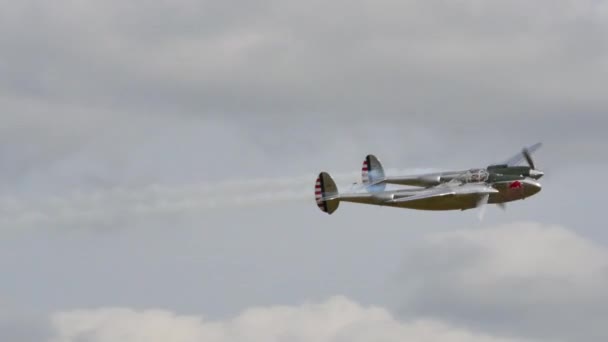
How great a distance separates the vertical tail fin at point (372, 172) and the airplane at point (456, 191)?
8.41m

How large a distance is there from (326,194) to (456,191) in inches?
511

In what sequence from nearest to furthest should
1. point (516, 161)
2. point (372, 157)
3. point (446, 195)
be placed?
point (446, 195), point (516, 161), point (372, 157)

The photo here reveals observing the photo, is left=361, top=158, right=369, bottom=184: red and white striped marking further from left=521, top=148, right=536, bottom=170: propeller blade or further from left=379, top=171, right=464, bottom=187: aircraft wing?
left=521, top=148, right=536, bottom=170: propeller blade

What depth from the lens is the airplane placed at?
127 meters

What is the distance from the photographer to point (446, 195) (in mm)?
126625

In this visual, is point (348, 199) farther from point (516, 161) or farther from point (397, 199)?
point (516, 161)

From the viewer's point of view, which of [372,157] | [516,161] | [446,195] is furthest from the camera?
[372,157]

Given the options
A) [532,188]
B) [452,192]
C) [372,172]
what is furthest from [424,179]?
[532,188]

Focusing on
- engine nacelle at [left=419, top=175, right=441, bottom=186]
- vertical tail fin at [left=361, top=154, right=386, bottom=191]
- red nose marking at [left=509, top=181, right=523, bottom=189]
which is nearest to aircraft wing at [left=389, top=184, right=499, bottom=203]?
red nose marking at [left=509, top=181, right=523, bottom=189]

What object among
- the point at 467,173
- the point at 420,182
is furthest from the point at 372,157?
the point at 467,173

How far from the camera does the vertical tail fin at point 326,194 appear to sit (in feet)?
431

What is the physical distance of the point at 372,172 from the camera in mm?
150500

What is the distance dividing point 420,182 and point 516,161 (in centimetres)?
1020

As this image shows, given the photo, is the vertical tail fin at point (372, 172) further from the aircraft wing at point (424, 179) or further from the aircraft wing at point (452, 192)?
the aircraft wing at point (452, 192)
